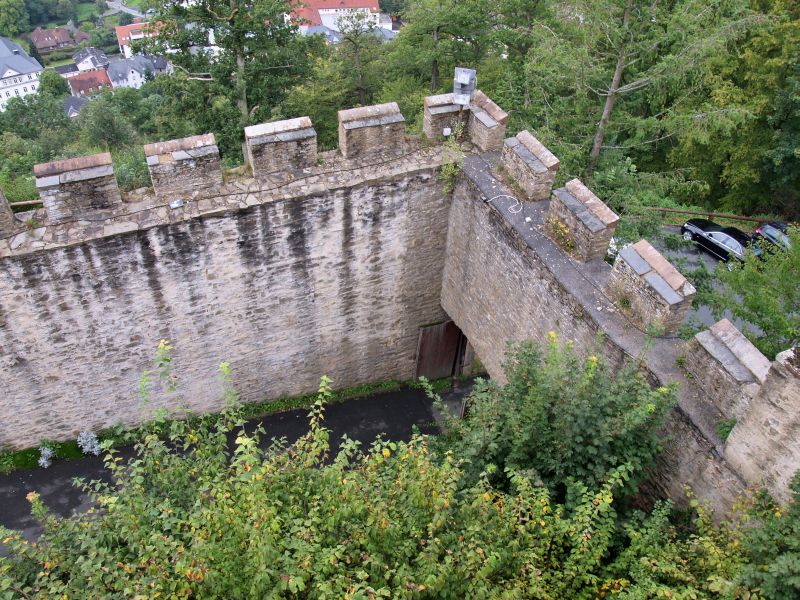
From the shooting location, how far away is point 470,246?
10.5m

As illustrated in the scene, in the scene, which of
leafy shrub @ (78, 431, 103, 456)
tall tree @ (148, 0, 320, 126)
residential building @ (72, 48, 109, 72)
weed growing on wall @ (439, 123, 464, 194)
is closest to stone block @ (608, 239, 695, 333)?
weed growing on wall @ (439, 123, 464, 194)

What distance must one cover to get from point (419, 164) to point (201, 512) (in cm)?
647

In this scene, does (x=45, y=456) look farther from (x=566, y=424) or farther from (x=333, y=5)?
(x=333, y=5)

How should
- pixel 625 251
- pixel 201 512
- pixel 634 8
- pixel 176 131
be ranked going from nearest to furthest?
pixel 201 512, pixel 625 251, pixel 634 8, pixel 176 131

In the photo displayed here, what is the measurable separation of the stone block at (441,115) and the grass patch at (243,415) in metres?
5.10

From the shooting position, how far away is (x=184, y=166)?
905 centimetres

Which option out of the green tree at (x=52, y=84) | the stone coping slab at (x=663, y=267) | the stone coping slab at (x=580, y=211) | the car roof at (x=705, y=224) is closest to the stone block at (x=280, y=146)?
the stone coping slab at (x=580, y=211)

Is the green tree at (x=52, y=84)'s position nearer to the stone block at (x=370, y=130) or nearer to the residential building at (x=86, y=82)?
the residential building at (x=86, y=82)

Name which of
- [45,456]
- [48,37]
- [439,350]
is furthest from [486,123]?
[48,37]

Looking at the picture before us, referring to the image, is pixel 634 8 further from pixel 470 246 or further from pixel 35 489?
pixel 35 489

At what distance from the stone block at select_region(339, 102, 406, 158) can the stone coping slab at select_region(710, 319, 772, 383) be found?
5.43 meters

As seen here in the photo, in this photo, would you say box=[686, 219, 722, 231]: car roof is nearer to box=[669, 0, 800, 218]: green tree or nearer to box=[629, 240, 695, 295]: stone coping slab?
box=[669, 0, 800, 218]: green tree

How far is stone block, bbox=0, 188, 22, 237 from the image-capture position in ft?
28.0

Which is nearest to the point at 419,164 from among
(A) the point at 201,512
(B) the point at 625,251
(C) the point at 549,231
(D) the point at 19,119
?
(C) the point at 549,231
